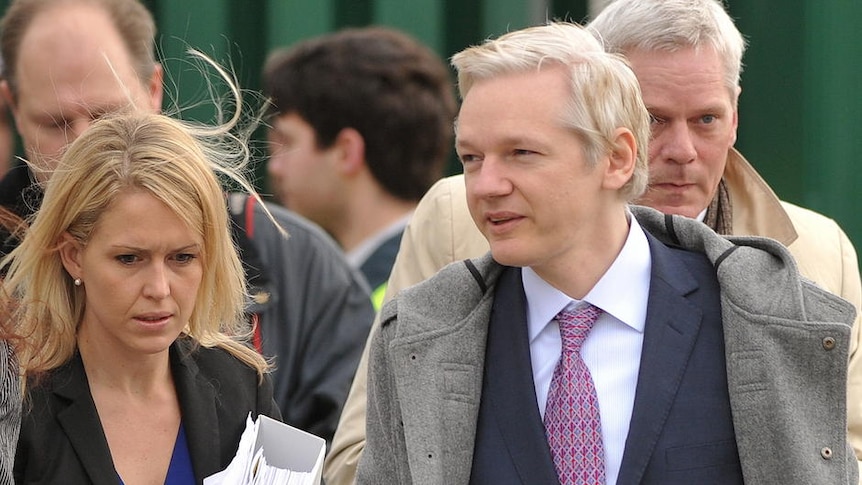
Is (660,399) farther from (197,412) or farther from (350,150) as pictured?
(350,150)

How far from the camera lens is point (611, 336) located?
2.71 meters

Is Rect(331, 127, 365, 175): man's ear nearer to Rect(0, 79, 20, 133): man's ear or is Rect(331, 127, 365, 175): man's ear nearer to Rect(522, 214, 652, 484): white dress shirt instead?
Rect(0, 79, 20, 133): man's ear

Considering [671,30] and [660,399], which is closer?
[660,399]

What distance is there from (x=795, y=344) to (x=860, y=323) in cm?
59

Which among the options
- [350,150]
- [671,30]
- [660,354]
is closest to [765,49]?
[350,150]

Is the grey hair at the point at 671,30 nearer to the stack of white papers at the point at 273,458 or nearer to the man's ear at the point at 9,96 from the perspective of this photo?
the stack of white papers at the point at 273,458

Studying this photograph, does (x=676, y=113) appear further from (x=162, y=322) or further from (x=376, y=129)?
(x=376, y=129)

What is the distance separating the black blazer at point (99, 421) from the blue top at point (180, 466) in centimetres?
1

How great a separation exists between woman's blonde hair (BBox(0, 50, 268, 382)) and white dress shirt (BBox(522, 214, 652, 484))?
0.60 metres

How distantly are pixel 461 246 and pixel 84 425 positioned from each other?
0.91 metres

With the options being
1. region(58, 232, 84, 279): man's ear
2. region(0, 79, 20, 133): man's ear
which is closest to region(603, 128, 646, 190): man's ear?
region(58, 232, 84, 279): man's ear

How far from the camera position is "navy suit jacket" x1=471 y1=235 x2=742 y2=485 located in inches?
101

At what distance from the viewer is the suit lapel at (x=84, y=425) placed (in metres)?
2.71

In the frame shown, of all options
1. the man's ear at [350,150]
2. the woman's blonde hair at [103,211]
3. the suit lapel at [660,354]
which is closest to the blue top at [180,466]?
the woman's blonde hair at [103,211]
